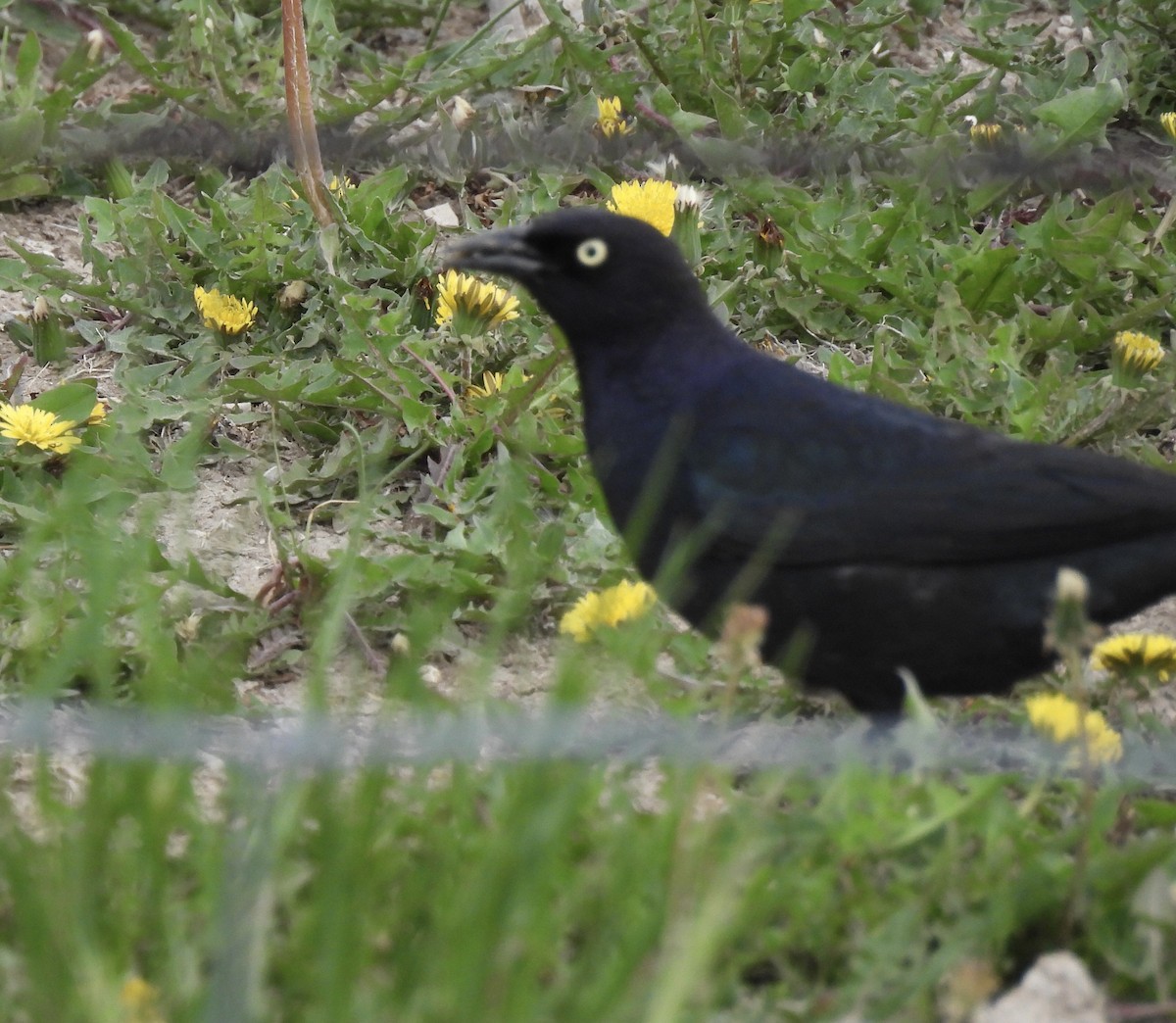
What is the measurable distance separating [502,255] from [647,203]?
1.01 metres

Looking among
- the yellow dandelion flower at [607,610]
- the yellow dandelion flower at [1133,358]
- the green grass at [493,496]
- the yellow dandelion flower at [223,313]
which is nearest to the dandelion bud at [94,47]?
the green grass at [493,496]

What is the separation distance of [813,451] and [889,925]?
1100mm

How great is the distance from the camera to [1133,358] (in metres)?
4.15

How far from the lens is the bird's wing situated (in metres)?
3.10

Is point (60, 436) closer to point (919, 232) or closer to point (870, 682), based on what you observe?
point (870, 682)

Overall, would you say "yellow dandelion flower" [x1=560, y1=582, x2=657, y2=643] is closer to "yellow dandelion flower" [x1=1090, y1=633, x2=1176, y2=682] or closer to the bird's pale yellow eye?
the bird's pale yellow eye

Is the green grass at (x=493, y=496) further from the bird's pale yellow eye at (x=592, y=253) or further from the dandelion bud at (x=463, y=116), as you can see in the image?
the bird's pale yellow eye at (x=592, y=253)

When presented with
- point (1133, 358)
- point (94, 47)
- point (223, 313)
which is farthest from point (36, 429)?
point (1133, 358)

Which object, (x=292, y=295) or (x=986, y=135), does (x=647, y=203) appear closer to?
(x=292, y=295)

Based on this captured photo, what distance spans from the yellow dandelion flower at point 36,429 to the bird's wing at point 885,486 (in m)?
1.76

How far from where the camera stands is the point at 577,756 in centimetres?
231

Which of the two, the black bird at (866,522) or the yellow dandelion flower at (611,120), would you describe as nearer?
the black bird at (866,522)

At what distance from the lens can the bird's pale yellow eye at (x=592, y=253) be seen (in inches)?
134

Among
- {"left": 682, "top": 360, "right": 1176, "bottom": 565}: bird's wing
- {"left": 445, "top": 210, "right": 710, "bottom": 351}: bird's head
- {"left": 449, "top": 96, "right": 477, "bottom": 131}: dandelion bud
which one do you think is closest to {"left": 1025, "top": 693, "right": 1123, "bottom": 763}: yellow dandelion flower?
{"left": 682, "top": 360, "right": 1176, "bottom": 565}: bird's wing
